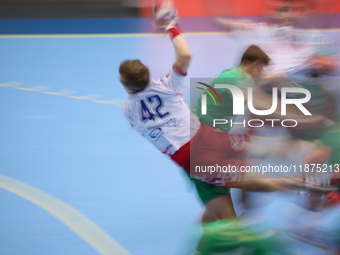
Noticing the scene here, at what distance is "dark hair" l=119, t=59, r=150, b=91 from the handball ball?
1.20ft

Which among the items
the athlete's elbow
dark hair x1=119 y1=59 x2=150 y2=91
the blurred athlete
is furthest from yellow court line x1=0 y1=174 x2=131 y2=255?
the athlete's elbow

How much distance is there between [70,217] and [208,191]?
156 centimetres

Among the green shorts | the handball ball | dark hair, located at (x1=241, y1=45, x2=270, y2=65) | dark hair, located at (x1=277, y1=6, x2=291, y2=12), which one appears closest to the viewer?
the handball ball

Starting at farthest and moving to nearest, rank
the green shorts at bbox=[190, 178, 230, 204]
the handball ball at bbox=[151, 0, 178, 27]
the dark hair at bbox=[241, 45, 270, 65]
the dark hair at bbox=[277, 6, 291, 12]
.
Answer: the dark hair at bbox=[277, 6, 291, 12] → the dark hair at bbox=[241, 45, 270, 65] → the green shorts at bbox=[190, 178, 230, 204] → the handball ball at bbox=[151, 0, 178, 27]

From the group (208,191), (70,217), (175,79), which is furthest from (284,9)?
(70,217)

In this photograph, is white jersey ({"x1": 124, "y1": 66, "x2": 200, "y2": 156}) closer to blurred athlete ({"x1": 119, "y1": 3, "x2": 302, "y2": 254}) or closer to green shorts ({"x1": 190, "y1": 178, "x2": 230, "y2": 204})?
blurred athlete ({"x1": 119, "y1": 3, "x2": 302, "y2": 254})

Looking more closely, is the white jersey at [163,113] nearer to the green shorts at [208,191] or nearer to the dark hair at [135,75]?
the dark hair at [135,75]

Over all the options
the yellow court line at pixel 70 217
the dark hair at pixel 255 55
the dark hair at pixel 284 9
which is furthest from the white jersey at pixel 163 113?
the dark hair at pixel 284 9

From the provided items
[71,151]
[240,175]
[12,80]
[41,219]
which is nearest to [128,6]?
[12,80]

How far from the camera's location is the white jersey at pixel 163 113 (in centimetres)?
338

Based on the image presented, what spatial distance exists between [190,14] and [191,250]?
25.4ft

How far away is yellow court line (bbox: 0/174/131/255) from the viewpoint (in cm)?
398

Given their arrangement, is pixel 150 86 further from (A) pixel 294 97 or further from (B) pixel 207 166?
(A) pixel 294 97

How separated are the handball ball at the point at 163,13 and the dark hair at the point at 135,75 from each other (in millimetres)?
367
